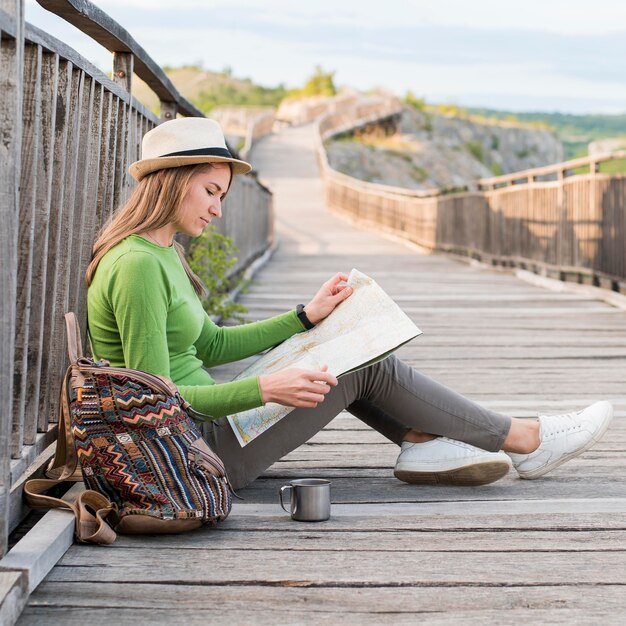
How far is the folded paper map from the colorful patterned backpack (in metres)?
0.38

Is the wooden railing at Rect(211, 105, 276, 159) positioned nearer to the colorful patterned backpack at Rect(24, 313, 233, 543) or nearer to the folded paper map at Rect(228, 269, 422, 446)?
the folded paper map at Rect(228, 269, 422, 446)

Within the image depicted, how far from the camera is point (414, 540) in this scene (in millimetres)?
3068

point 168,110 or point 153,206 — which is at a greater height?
point 168,110

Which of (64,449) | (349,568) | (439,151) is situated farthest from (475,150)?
(349,568)

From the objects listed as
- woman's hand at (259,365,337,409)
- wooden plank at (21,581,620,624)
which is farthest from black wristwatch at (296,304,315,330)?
wooden plank at (21,581,620,624)

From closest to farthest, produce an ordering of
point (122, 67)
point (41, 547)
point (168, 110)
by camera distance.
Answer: point (41, 547), point (122, 67), point (168, 110)

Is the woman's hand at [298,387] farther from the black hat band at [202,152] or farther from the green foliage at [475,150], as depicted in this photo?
the green foliage at [475,150]

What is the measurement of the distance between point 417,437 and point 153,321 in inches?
44.5

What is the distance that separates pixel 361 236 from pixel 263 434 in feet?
70.6

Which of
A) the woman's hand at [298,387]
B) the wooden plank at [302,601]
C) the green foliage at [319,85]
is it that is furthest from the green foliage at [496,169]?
the wooden plank at [302,601]

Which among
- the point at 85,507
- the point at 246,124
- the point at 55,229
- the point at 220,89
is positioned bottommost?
the point at 85,507

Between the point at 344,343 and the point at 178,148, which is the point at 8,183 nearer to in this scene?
the point at 178,148

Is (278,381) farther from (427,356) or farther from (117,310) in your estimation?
(427,356)

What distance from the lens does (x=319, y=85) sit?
265ft
